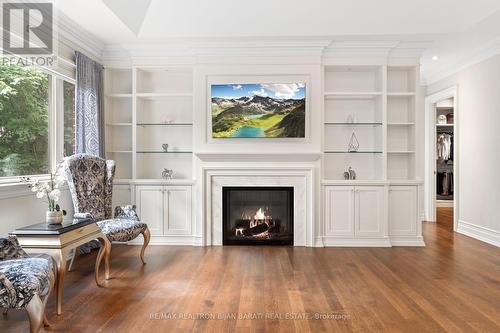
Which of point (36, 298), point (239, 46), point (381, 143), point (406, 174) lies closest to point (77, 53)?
point (239, 46)

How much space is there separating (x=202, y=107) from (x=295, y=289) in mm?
2827

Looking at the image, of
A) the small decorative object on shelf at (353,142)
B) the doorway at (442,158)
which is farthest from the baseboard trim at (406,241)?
the doorway at (442,158)

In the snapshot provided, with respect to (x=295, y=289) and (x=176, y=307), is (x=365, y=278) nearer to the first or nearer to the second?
(x=295, y=289)

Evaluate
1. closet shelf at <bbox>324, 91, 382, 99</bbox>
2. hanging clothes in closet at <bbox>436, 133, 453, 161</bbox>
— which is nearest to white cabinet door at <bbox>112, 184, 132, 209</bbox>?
closet shelf at <bbox>324, 91, 382, 99</bbox>

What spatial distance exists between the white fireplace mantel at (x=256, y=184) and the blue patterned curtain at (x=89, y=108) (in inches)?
59.4

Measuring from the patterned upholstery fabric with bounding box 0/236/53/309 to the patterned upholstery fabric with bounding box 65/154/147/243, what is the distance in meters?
1.17

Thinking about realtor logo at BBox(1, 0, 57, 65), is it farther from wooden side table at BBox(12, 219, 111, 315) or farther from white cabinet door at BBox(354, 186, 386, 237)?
white cabinet door at BBox(354, 186, 386, 237)

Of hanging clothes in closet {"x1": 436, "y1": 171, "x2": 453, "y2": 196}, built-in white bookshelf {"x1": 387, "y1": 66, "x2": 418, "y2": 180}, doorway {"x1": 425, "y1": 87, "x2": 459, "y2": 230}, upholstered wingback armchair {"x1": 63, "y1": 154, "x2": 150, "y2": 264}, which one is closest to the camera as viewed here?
upholstered wingback armchair {"x1": 63, "y1": 154, "x2": 150, "y2": 264}

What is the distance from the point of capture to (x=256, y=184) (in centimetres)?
493

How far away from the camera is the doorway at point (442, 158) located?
6094mm

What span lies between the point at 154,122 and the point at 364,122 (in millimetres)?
3128

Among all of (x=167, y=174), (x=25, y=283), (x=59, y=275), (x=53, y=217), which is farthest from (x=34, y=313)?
(x=167, y=174)

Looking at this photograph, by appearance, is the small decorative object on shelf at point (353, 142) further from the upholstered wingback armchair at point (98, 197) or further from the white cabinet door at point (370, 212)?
the upholstered wingback armchair at point (98, 197)

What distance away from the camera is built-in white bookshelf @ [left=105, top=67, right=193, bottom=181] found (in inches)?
208
